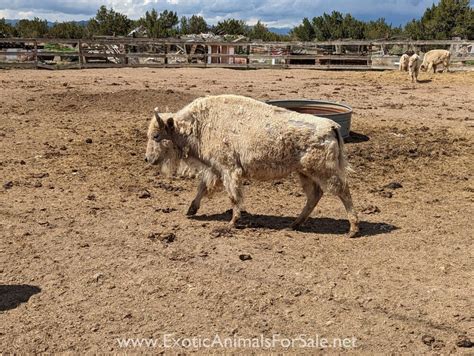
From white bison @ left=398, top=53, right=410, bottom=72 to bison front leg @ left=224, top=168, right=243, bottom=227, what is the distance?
22411mm

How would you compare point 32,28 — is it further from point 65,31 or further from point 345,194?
point 345,194

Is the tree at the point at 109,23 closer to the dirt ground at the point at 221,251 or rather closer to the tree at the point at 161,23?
the tree at the point at 161,23

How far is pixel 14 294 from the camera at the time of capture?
5.01 m

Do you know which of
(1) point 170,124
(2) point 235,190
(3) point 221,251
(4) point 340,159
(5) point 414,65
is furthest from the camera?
(5) point 414,65

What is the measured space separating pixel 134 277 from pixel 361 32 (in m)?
90.4

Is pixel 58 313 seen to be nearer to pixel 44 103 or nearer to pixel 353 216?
pixel 353 216

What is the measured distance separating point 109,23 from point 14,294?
261 feet

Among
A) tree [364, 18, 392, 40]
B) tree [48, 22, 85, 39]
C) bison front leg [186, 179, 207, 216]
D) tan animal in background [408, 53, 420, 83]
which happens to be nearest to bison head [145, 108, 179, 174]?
bison front leg [186, 179, 207, 216]

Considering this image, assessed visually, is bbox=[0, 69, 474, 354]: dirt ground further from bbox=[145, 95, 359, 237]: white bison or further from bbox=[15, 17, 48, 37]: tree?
bbox=[15, 17, 48, 37]: tree

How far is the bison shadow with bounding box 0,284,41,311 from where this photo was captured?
15.8 feet

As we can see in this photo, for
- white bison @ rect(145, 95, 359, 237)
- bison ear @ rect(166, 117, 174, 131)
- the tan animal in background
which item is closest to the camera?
white bison @ rect(145, 95, 359, 237)

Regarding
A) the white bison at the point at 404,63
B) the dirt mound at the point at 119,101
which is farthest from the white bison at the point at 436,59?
the dirt mound at the point at 119,101

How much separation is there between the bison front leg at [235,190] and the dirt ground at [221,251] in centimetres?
22

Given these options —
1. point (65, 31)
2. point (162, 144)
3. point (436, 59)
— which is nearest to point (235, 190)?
point (162, 144)
